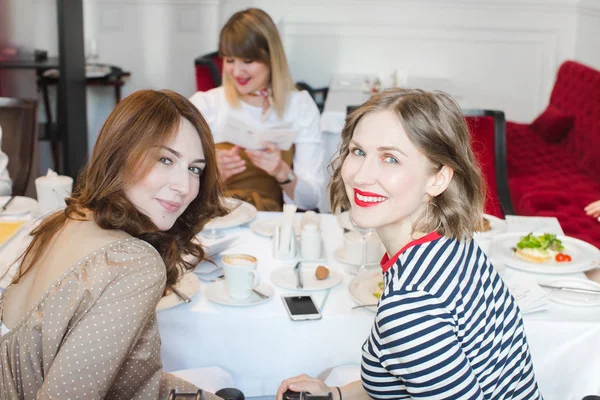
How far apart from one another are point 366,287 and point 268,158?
3.74 ft

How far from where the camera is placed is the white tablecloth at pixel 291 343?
1609 millimetres

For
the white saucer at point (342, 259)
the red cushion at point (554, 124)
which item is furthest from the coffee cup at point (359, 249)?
the red cushion at point (554, 124)

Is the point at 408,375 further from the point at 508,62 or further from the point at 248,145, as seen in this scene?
the point at 508,62

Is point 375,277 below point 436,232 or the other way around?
below

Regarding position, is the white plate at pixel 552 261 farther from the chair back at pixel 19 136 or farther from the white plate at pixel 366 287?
the chair back at pixel 19 136

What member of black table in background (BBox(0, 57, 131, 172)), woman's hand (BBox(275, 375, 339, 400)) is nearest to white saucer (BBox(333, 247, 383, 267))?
woman's hand (BBox(275, 375, 339, 400))

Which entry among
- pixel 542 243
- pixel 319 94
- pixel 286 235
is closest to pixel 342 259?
pixel 286 235

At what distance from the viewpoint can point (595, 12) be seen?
489 centimetres

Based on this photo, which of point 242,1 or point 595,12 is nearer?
point 595,12

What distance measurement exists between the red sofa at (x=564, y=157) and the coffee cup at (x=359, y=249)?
1.44 meters

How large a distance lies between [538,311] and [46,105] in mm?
2980

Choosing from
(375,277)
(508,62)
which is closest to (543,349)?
(375,277)

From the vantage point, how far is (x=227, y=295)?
1675 millimetres

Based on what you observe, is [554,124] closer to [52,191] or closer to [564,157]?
[564,157]
